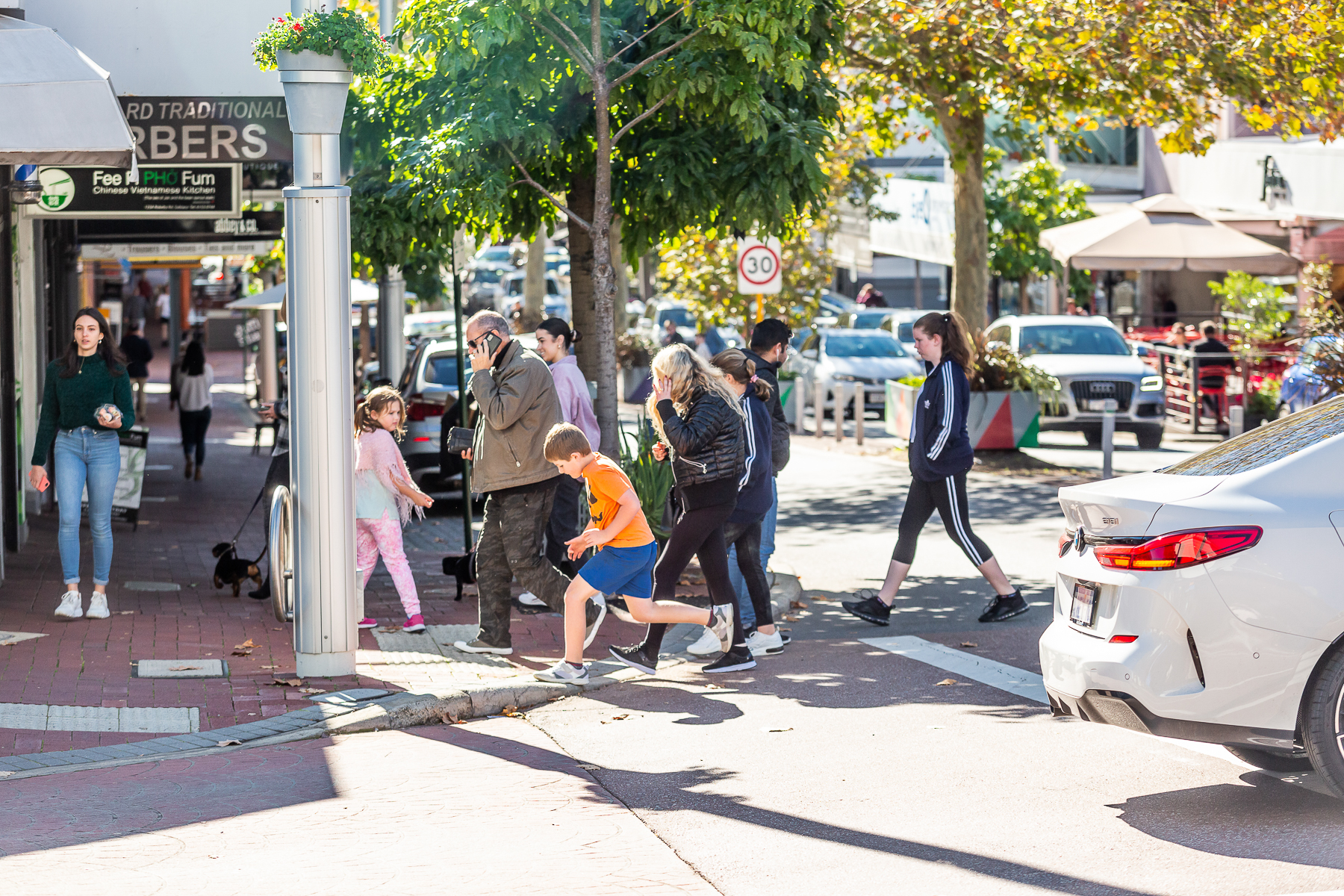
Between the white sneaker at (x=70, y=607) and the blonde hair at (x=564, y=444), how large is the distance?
3630 millimetres

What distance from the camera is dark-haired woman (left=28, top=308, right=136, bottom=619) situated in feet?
31.6

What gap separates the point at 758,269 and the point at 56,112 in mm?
10009

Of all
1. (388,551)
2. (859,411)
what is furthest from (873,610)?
(859,411)

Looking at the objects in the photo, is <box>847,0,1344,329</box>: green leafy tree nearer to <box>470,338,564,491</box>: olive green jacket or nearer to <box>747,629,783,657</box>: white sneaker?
<box>470,338,564,491</box>: olive green jacket

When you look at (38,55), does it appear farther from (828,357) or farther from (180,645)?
(828,357)

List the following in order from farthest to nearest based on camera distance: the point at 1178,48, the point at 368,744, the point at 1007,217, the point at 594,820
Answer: the point at 1007,217 < the point at 1178,48 < the point at 368,744 < the point at 594,820

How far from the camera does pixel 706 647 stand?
8.93 m

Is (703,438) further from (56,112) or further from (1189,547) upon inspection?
(56,112)

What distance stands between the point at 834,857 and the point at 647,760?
1564 millimetres

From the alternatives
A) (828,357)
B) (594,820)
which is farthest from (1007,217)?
(594,820)

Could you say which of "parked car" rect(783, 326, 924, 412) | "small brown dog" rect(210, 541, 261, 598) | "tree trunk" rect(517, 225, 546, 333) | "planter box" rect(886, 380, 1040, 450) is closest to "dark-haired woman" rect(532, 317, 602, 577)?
"small brown dog" rect(210, 541, 261, 598)

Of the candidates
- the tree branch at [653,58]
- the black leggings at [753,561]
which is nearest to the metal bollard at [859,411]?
the tree branch at [653,58]

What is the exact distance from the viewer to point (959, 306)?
69.0 feet

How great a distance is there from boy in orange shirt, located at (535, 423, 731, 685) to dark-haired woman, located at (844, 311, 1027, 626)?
1860mm
